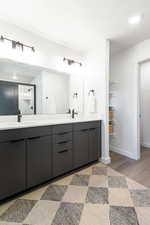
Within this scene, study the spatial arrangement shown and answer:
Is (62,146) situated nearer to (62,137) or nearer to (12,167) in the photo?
(62,137)

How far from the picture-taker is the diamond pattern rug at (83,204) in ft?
4.17

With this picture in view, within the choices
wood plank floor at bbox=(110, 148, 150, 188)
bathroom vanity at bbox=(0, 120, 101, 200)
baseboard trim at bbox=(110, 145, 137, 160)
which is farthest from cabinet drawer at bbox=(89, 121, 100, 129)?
baseboard trim at bbox=(110, 145, 137, 160)

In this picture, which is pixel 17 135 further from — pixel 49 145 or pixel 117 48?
pixel 117 48

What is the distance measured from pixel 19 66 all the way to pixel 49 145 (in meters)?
1.44

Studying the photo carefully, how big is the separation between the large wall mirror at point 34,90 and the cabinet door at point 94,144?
29.7 inches

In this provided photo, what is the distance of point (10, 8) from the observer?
1.75m

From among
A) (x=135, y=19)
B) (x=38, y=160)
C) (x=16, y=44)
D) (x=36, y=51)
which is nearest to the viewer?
(x=38, y=160)

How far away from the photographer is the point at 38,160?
5.73ft

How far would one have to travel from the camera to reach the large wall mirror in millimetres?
2029

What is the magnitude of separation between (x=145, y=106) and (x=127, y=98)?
1167 millimetres

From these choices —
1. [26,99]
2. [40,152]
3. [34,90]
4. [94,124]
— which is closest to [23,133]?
[40,152]

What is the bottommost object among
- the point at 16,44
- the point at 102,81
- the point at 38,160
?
the point at 38,160

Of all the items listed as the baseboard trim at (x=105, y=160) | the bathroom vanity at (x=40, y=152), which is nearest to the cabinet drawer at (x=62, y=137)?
the bathroom vanity at (x=40, y=152)

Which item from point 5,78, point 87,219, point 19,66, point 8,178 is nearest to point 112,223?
point 87,219
